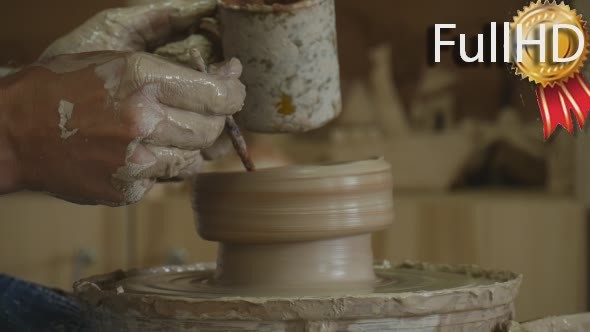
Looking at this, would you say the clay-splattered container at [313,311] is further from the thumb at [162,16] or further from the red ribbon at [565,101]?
the red ribbon at [565,101]

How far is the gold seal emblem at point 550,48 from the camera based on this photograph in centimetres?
211

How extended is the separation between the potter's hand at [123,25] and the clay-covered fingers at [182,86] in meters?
0.42

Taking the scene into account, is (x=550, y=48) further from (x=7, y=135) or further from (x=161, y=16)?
(x=7, y=135)

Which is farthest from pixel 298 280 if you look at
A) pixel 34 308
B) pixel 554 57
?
pixel 554 57

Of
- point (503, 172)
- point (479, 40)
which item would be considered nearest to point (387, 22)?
point (479, 40)

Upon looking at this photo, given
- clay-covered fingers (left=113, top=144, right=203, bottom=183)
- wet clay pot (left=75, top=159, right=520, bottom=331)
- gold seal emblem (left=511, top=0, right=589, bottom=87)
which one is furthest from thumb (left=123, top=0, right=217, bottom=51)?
gold seal emblem (left=511, top=0, right=589, bottom=87)

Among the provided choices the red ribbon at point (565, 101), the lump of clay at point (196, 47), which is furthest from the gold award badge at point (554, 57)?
the lump of clay at point (196, 47)

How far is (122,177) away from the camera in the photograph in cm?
111

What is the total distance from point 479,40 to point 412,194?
0.57 metres

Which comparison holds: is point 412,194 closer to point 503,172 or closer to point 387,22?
point 503,172

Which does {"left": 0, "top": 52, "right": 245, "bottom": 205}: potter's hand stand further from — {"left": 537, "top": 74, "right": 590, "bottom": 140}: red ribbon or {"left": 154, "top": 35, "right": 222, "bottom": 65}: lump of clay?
{"left": 537, "top": 74, "right": 590, "bottom": 140}: red ribbon

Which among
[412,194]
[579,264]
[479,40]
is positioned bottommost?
[579,264]

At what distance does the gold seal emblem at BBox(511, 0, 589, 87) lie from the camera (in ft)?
6.93

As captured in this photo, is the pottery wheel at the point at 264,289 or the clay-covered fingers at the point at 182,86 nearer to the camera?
the clay-covered fingers at the point at 182,86
